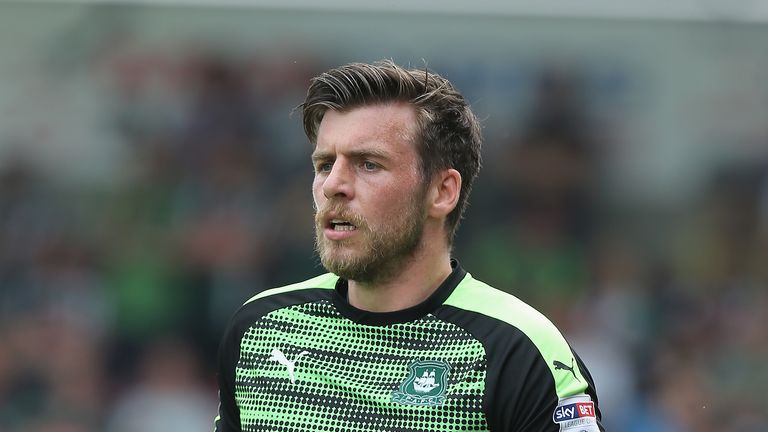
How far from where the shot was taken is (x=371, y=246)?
299 centimetres

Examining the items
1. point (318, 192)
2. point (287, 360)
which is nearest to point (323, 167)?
point (318, 192)

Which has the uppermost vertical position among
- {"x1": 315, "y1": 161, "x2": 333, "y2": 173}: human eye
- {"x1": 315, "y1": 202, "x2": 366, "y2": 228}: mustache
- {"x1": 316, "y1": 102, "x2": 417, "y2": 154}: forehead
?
{"x1": 316, "y1": 102, "x2": 417, "y2": 154}: forehead

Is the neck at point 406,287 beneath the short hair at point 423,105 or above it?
beneath

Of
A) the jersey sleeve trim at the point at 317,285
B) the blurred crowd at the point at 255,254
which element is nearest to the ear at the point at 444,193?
the jersey sleeve trim at the point at 317,285

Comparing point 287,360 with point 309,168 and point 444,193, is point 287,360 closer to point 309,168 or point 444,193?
point 444,193

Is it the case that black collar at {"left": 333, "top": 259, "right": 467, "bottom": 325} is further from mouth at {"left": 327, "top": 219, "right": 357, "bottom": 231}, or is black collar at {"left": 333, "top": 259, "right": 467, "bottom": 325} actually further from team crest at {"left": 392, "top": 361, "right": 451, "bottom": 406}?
mouth at {"left": 327, "top": 219, "right": 357, "bottom": 231}

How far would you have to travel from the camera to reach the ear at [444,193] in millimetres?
3100

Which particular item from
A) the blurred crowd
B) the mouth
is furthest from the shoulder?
the blurred crowd

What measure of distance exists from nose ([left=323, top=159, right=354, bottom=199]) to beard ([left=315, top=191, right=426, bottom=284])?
0.03m

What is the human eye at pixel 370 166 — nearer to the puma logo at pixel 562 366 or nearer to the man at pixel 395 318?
the man at pixel 395 318

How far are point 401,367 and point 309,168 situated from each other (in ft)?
Result: 13.4

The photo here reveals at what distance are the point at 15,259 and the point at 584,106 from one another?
141 inches

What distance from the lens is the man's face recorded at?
2973 millimetres

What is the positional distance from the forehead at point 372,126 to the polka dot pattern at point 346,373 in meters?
0.47
